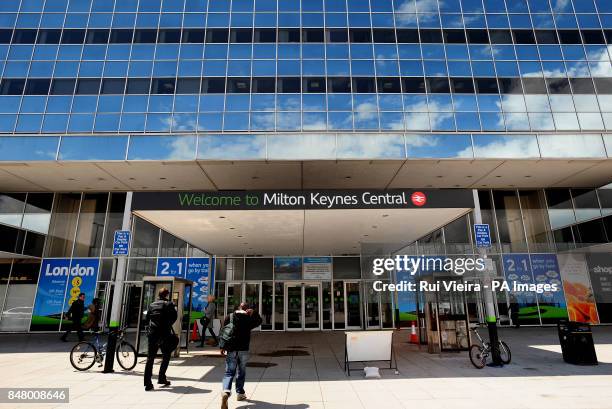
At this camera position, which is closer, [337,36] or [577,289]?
[577,289]

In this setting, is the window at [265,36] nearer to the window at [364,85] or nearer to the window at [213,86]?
the window at [213,86]

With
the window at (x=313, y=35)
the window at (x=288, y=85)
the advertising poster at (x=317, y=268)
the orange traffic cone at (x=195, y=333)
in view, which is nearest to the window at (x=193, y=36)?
the window at (x=288, y=85)

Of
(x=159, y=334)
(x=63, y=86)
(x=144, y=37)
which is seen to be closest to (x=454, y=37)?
(x=144, y=37)

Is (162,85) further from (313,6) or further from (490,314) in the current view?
(490,314)

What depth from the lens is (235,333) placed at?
22.0 ft

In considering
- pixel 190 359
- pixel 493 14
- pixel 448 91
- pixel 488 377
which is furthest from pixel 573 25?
pixel 190 359

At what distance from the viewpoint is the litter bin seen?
31.0 ft

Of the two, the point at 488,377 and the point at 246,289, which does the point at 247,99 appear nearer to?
the point at 246,289

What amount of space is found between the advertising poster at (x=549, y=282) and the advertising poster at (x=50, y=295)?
2832cm

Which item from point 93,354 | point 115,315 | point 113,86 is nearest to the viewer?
point 115,315

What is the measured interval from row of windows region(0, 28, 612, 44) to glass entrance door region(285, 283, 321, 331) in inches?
599

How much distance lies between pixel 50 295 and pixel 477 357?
22.7 m

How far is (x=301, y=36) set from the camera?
21.8 meters

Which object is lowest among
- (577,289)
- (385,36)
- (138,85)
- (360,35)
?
(577,289)
